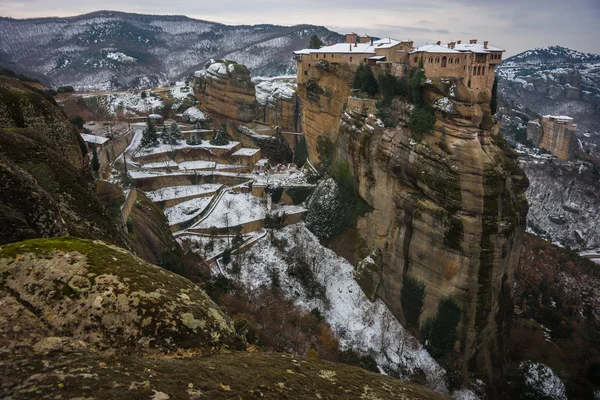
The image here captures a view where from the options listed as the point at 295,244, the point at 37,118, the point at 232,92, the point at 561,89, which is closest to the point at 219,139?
the point at 232,92

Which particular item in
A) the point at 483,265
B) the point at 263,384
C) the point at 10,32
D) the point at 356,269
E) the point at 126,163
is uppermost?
the point at 10,32

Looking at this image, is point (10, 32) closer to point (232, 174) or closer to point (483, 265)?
point (232, 174)

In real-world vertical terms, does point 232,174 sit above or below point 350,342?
above

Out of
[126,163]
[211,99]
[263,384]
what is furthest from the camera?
[211,99]

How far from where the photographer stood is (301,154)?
40.8 meters

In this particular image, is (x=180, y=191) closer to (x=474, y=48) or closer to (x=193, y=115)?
(x=193, y=115)

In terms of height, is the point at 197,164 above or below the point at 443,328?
above

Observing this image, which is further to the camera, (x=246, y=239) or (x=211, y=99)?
(x=211, y=99)

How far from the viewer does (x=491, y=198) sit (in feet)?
67.6

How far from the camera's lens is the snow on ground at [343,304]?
23.9 metres

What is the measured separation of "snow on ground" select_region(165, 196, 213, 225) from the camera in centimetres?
3000

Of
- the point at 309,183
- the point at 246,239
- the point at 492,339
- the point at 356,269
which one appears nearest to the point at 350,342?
the point at 356,269

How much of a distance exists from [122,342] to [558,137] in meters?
87.0

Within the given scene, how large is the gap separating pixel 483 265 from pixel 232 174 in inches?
895
